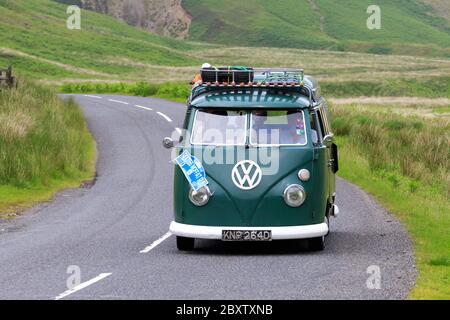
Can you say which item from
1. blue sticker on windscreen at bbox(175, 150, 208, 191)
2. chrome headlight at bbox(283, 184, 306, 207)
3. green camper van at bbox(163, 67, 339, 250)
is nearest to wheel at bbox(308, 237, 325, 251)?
green camper van at bbox(163, 67, 339, 250)

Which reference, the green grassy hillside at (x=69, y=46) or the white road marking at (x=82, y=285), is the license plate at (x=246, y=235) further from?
the green grassy hillside at (x=69, y=46)

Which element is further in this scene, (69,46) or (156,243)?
(69,46)

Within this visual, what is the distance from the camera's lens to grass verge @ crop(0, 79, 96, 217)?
22.1 m

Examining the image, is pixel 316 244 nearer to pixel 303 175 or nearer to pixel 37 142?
pixel 303 175

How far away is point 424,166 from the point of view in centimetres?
2861

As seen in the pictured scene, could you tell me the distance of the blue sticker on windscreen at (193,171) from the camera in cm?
1374

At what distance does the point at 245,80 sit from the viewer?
573 inches

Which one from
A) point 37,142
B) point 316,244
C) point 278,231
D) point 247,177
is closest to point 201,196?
point 247,177

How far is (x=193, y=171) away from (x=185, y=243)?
118cm

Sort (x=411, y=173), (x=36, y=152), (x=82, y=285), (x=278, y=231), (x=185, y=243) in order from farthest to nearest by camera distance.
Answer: (x=411, y=173) < (x=36, y=152) < (x=185, y=243) < (x=278, y=231) < (x=82, y=285)

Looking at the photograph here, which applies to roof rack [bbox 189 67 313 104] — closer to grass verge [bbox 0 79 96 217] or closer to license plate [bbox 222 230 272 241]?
license plate [bbox 222 230 272 241]

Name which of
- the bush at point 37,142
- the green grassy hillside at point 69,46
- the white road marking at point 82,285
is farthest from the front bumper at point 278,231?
the green grassy hillside at point 69,46

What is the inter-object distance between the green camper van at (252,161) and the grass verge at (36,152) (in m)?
6.51
